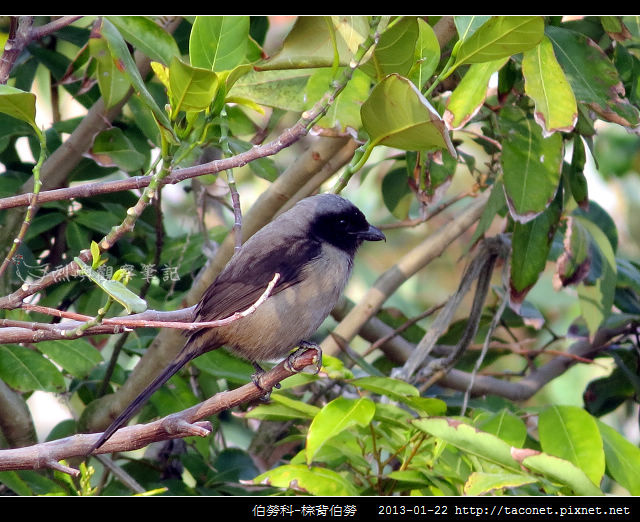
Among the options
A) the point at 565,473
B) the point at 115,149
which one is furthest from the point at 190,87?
the point at 565,473

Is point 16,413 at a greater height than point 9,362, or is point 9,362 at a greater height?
point 9,362

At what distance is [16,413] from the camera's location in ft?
10.7

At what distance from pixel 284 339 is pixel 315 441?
727 millimetres

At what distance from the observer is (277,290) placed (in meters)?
3.30

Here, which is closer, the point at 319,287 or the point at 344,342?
the point at 319,287

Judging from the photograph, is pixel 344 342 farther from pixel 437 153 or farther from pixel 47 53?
pixel 47 53

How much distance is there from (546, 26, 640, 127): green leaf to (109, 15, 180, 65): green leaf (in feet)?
4.81

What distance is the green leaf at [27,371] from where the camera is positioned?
3248mm

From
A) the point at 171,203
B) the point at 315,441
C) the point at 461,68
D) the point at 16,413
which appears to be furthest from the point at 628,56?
the point at 171,203

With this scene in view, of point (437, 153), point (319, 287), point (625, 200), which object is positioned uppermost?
point (437, 153)

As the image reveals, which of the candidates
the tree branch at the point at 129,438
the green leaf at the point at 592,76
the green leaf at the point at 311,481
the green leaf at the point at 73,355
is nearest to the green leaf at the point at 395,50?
the green leaf at the point at 592,76

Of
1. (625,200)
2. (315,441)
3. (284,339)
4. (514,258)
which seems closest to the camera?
(315,441)

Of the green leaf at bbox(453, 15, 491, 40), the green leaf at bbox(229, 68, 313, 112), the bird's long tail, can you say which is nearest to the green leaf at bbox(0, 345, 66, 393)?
the bird's long tail

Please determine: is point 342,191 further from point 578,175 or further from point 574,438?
point 574,438
